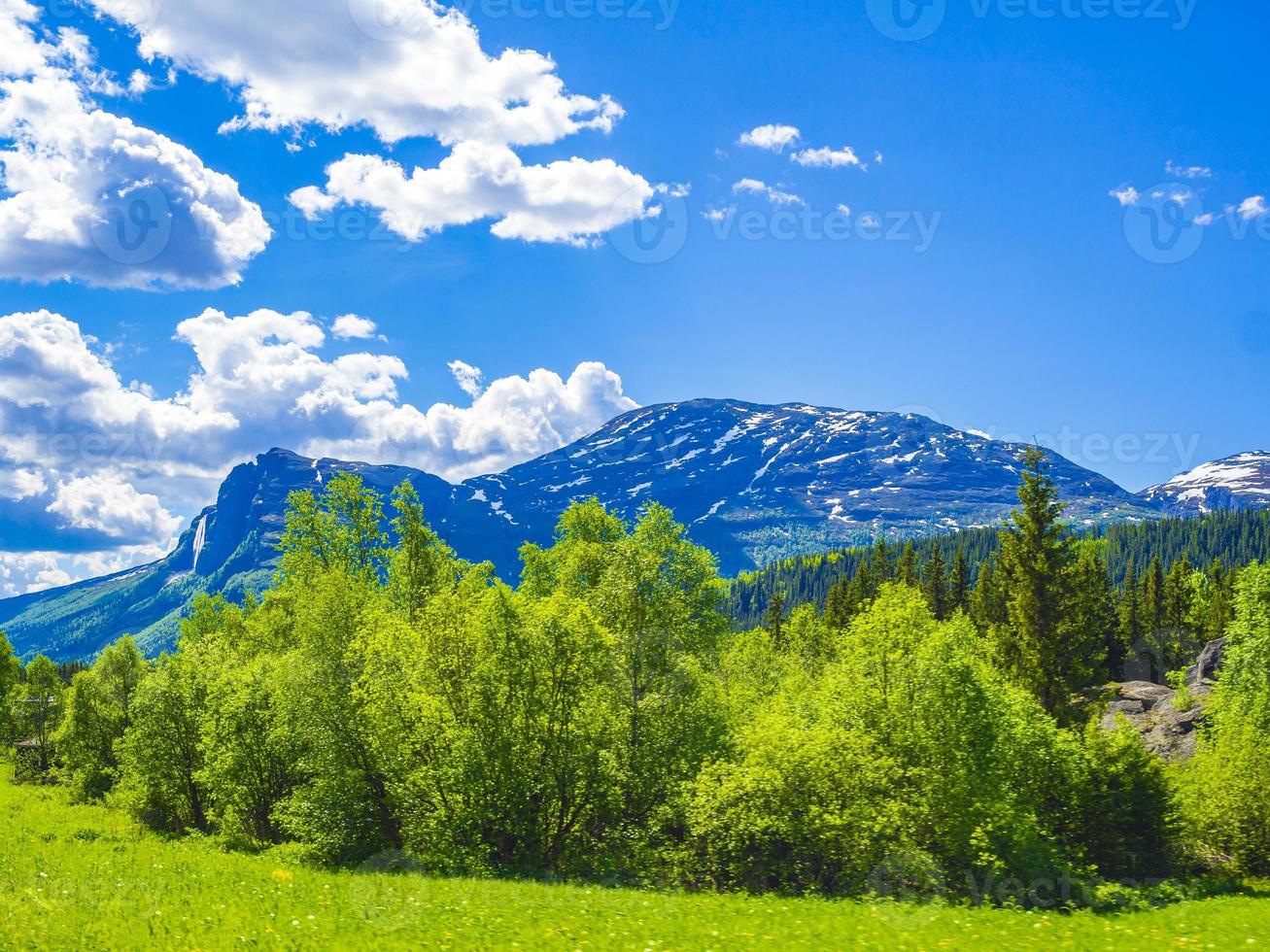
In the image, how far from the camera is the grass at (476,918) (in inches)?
659

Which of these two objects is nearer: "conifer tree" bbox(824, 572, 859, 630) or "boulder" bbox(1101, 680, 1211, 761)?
"boulder" bbox(1101, 680, 1211, 761)

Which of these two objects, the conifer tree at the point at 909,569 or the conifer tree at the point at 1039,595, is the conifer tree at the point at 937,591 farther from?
the conifer tree at the point at 1039,595

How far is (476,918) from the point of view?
18.9 meters

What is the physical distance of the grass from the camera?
54.9ft

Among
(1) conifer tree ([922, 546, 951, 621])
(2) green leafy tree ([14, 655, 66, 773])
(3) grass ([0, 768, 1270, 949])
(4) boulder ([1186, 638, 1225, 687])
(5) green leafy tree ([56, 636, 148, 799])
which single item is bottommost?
(2) green leafy tree ([14, 655, 66, 773])

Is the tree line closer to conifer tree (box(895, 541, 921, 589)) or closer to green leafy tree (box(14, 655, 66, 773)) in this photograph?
green leafy tree (box(14, 655, 66, 773))

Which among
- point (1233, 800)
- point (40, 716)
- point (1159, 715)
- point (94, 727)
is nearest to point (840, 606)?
point (1159, 715)

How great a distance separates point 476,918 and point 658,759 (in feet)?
47.5

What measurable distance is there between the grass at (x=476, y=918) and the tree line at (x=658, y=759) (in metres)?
4.50

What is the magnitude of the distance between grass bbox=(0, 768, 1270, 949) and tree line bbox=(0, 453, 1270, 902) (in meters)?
4.50

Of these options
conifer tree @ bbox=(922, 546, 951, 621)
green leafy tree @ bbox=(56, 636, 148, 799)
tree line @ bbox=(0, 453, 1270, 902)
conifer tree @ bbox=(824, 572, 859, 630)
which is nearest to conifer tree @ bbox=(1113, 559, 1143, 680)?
conifer tree @ bbox=(922, 546, 951, 621)

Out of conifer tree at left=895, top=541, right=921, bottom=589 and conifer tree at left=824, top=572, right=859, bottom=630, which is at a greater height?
conifer tree at left=895, top=541, right=921, bottom=589

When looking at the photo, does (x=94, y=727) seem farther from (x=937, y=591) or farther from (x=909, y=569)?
(x=909, y=569)

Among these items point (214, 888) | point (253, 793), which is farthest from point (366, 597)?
point (214, 888)
